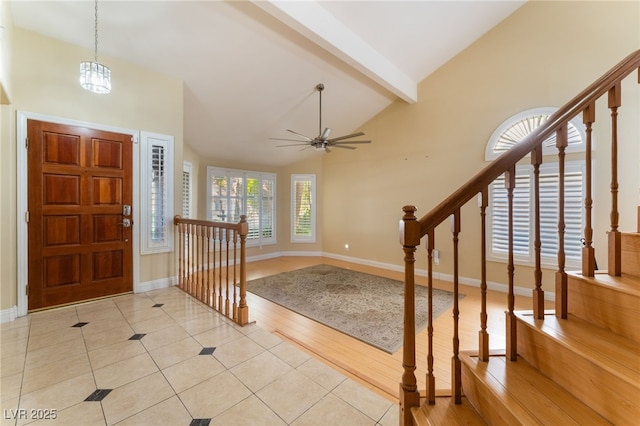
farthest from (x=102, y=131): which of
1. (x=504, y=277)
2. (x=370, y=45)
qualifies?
(x=504, y=277)

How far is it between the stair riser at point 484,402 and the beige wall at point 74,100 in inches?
158

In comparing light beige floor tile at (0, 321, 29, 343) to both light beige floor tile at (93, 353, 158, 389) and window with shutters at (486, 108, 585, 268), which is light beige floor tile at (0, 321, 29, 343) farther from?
window with shutters at (486, 108, 585, 268)

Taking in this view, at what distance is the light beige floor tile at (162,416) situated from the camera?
5.06 ft

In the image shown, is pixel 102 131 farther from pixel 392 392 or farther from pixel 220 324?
pixel 392 392

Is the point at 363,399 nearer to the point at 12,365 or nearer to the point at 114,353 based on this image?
the point at 114,353

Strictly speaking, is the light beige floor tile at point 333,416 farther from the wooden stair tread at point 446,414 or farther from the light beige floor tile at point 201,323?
the light beige floor tile at point 201,323

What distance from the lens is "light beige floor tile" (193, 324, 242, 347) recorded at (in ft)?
8.01

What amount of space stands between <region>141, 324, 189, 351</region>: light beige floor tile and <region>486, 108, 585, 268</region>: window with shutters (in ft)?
13.0

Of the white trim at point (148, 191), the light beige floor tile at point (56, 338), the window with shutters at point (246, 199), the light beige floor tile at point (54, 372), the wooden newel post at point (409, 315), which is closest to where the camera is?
the wooden newel post at point (409, 315)

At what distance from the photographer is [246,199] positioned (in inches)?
260

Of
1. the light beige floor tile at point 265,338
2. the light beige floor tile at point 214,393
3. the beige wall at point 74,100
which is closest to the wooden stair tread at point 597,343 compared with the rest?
the light beige floor tile at point 214,393

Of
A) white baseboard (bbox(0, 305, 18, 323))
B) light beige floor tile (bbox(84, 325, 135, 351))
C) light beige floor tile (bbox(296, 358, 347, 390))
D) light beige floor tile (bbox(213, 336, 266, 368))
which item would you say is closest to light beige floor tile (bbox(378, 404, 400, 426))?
light beige floor tile (bbox(296, 358, 347, 390))

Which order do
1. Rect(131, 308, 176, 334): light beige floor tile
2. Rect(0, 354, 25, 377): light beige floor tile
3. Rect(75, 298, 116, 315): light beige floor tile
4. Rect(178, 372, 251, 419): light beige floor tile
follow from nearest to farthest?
1. Rect(178, 372, 251, 419): light beige floor tile
2. Rect(0, 354, 25, 377): light beige floor tile
3. Rect(131, 308, 176, 334): light beige floor tile
4. Rect(75, 298, 116, 315): light beige floor tile

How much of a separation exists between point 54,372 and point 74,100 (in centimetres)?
298
